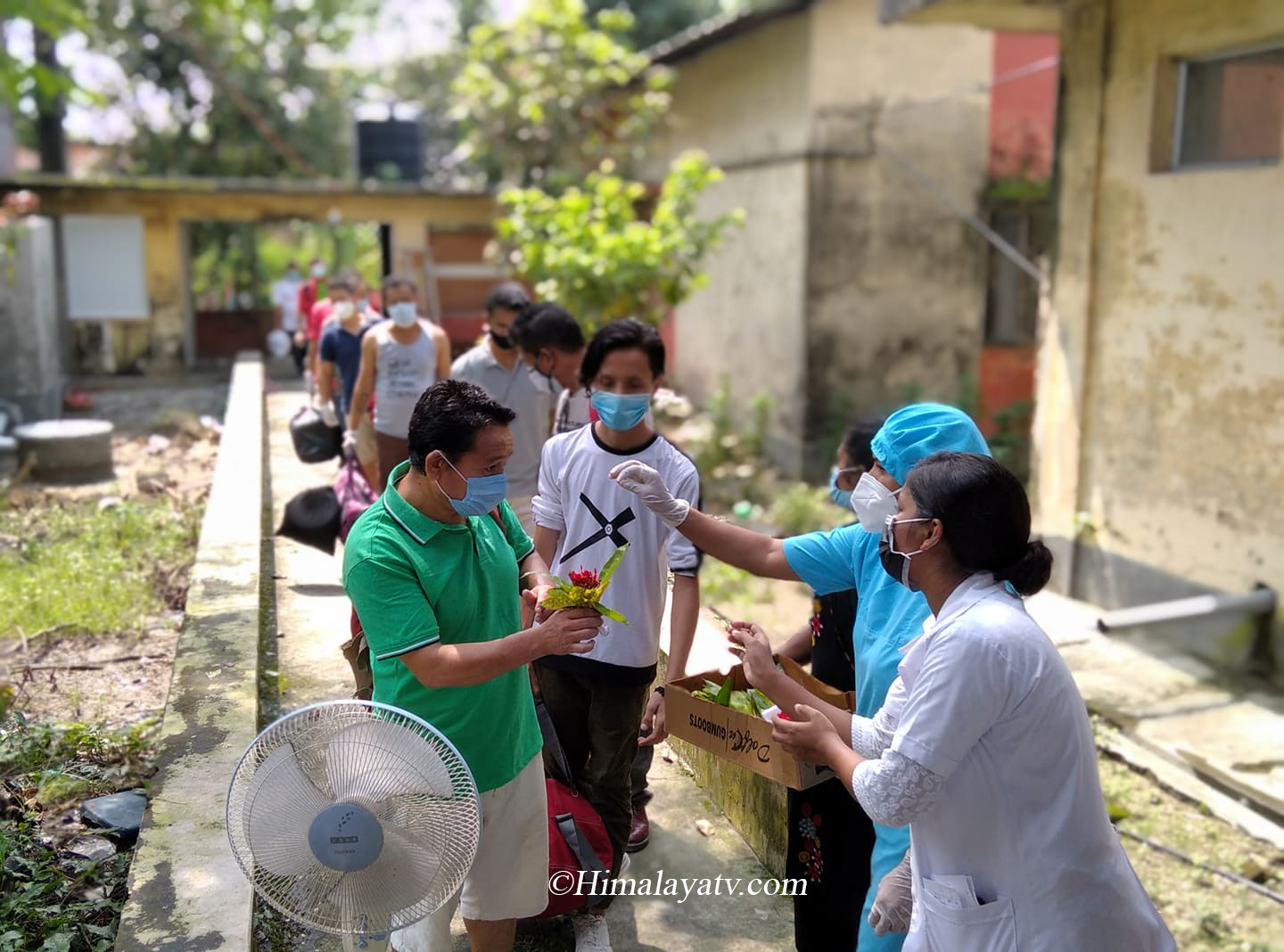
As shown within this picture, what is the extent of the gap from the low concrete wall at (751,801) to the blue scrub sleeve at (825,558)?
2.39 feet

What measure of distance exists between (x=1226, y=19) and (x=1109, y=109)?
1.11 metres

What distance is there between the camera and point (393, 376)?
21.7 feet

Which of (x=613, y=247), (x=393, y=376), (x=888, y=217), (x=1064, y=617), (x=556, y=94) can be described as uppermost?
(x=556, y=94)

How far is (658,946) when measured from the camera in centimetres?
350

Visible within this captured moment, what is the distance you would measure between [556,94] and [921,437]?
1290 cm

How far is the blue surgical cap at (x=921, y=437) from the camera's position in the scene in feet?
8.52

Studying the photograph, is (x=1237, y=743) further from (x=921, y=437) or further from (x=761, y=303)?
(x=761, y=303)

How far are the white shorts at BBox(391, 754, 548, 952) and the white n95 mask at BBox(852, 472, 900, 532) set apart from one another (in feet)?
3.34

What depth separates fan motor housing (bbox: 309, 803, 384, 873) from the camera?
2.27 meters

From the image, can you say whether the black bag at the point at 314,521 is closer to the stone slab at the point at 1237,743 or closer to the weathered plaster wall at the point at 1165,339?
the stone slab at the point at 1237,743

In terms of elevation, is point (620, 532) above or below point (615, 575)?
above

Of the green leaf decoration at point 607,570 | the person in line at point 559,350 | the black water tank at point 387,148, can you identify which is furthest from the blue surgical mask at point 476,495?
the black water tank at point 387,148

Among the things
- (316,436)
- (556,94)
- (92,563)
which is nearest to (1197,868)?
(316,436)

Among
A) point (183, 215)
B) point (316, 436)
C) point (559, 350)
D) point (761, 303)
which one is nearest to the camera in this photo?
point (559, 350)
